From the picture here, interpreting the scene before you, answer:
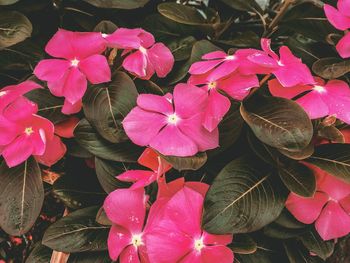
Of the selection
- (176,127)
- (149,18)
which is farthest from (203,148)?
(149,18)

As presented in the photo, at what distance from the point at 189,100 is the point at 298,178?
0.65ft

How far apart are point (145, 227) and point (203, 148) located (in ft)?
0.47

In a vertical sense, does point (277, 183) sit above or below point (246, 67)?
below

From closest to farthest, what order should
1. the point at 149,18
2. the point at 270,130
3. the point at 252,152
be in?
the point at 270,130, the point at 252,152, the point at 149,18

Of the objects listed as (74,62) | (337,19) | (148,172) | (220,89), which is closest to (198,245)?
(148,172)

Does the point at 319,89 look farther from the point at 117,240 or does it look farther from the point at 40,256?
the point at 40,256

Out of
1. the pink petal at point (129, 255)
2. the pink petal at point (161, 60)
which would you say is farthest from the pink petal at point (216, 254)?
the pink petal at point (161, 60)

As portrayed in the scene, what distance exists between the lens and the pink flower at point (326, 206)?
825 millimetres

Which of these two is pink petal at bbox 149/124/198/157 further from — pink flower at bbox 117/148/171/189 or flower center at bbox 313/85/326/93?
flower center at bbox 313/85/326/93

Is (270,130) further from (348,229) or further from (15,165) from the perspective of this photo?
(15,165)

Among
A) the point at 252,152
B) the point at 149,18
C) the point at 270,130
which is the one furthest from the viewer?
the point at 149,18

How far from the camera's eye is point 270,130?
0.77 metres

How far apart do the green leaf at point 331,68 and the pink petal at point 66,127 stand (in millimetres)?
408

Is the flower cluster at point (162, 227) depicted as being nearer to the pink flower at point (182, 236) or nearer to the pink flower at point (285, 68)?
the pink flower at point (182, 236)
